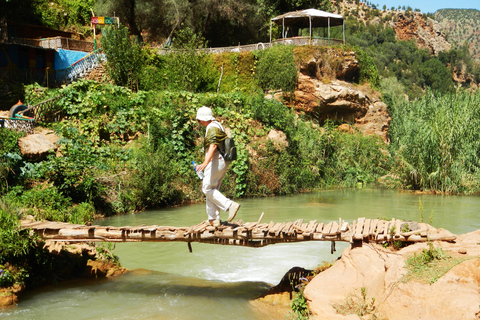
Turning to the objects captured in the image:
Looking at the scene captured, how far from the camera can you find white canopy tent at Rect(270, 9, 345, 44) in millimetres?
25509

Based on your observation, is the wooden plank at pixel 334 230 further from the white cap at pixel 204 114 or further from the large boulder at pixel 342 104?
the large boulder at pixel 342 104

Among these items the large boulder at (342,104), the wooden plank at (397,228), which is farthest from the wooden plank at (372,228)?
the large boulder at (342,104)

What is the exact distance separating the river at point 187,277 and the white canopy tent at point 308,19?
51.1ft

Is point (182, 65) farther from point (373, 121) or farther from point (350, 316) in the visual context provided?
point (350, 316)

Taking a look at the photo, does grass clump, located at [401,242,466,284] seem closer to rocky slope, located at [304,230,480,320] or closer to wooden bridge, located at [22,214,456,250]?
rocky slope, located at [304,230,480,320]

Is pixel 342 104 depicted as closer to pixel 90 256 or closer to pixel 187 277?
pixel 187 277

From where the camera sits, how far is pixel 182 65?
67.6 ft

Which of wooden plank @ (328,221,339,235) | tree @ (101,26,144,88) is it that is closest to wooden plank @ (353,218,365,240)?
wooden plank @ (328,221,339,235)

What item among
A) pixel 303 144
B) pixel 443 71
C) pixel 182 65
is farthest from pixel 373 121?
pixel 443 71

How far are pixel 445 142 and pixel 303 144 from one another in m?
5.76

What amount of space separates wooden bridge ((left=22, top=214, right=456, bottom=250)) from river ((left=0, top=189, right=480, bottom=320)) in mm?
637

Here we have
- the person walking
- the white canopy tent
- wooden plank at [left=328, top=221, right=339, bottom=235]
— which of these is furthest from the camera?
the white canopy tent

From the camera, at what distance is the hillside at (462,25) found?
10038 cm

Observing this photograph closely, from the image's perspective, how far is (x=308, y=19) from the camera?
89.2 ft
